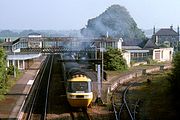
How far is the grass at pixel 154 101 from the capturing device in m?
19.5

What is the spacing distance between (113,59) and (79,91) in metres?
24.0

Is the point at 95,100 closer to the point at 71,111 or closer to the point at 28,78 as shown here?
the point at 71,111

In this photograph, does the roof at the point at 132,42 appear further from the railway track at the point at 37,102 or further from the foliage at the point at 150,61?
the railway track at the point at 37,102

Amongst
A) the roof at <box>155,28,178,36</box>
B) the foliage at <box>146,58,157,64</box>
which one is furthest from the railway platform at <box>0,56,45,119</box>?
the roof at <box>155,28,178,36</box>

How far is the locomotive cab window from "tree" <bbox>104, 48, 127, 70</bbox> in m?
23.4

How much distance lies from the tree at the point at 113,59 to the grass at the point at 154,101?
9.51 metres

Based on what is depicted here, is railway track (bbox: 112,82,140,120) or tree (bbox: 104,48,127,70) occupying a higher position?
tree (bbox: 104,48,127,70)

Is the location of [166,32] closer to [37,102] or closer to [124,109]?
[37,102]

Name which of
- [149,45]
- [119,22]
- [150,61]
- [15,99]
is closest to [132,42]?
[149,45]

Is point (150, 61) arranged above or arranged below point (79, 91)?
above

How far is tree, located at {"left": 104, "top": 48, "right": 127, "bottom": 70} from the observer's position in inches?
1715

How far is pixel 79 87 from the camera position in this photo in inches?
787

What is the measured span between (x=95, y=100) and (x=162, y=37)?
7793cm

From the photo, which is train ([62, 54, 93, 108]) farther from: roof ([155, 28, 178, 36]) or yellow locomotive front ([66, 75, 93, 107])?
roof ([155, 28, 178, 36])
